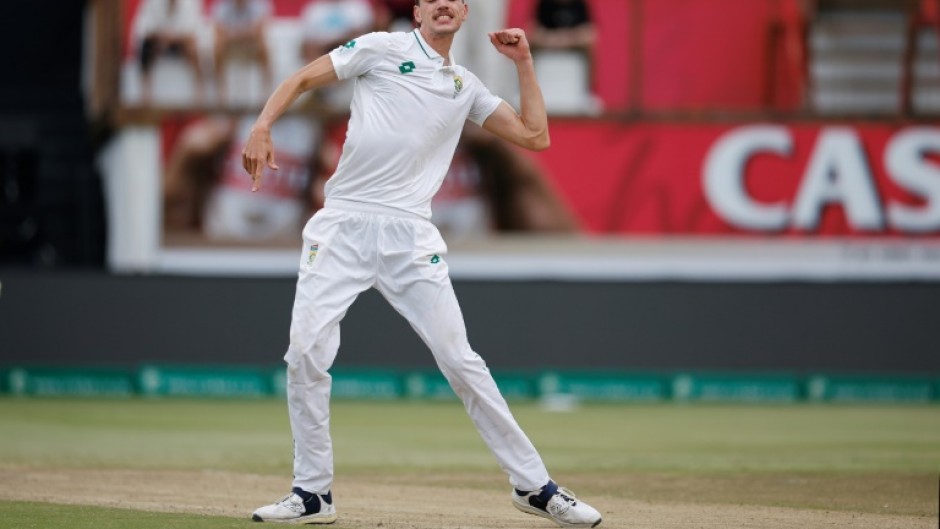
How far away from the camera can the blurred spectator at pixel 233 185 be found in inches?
713

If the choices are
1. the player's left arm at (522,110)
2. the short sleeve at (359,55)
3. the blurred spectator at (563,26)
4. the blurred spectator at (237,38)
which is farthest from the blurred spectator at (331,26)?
the short sleeve at (359,55)

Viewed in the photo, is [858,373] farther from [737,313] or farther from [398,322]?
[398,322]

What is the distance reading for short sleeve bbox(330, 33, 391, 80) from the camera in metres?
6.86

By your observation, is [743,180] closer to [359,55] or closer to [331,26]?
[331,26]

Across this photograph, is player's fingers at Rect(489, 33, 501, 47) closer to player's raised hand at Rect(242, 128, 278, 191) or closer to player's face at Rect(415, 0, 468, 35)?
player's face at Rect(415, 0, 468, 35)

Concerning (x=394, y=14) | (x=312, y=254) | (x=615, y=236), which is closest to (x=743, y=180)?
(x=615, y=236)

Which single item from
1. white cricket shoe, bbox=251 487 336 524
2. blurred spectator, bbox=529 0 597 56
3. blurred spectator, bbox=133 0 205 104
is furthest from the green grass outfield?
blurred spectator, bbox=529 0 597 56

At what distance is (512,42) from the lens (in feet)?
23.2

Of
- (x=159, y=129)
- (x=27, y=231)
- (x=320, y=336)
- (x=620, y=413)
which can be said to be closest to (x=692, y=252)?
(x=620, y=413)

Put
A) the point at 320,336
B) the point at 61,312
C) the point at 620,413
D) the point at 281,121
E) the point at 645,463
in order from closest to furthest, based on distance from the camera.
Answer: the point at 320,336
the point at 645,463
the point at 620,413
the point at 61,312
the point at 281,121

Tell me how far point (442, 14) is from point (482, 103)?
18.1 inches

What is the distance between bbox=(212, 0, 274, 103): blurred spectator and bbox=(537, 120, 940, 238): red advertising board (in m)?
3.16

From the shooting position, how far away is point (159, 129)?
18328 mm

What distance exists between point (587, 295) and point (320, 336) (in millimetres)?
10563
